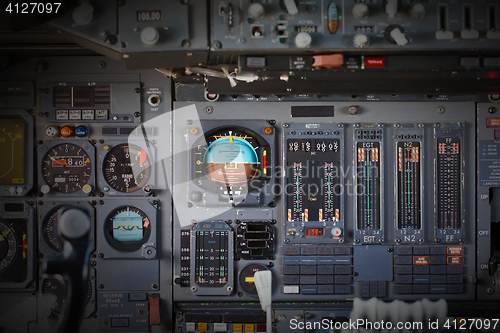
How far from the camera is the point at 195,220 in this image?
342 centimetres

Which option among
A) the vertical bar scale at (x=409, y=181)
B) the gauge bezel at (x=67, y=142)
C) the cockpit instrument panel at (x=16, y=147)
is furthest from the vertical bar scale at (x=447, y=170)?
the cockpit instrument panel at (x=16, y=147)

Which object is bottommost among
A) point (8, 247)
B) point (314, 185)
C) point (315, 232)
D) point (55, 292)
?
point (55, 292)

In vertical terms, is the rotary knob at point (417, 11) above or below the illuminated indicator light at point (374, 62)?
above

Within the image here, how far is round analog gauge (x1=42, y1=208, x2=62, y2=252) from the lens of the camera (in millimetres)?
3375

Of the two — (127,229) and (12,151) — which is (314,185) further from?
(12,151)

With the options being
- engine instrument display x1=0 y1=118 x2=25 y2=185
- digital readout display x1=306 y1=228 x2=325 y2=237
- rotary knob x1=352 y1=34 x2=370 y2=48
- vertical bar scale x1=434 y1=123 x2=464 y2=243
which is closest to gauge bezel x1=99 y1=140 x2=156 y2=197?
engine instrument display x1=0 y1=118 x2=25 y2=185

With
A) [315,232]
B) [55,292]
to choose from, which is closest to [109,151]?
[55,292]

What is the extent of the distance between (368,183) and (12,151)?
3149mm

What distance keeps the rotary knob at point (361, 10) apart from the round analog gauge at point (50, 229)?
9.47ft

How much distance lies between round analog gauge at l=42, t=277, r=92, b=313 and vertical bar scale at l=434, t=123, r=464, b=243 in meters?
3.13

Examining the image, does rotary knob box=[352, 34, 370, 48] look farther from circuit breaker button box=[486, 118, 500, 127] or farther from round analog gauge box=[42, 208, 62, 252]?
round analog gauge box=[42, 208, 62, 252]

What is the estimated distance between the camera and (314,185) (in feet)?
11.2

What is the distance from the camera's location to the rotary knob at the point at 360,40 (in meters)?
2.44

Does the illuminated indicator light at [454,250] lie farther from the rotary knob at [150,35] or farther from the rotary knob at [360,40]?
the rotary knob at [150,35]
